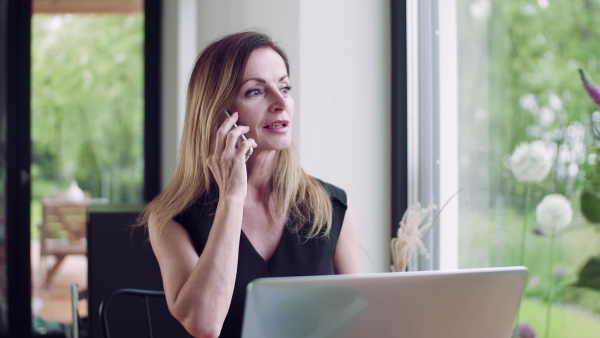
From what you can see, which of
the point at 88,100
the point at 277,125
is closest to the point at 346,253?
the point at 277,125

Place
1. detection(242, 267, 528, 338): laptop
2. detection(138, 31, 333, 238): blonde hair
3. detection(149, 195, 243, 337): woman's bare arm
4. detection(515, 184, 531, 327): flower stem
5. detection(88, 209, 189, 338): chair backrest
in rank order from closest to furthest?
1. detection(242, 267, 528, 338): laptop
2. detection(149, 195, 243, 337): woman's bare arm
3. detection(138, 31, 333, 238): blonde hair
4. detection(515, 184, 531, 327): flower stem
5. detection(88, 209, 189, 338): chair backrest

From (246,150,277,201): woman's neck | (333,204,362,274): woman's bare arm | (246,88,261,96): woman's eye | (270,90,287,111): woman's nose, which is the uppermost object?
(246,88,261,96): woman's eye

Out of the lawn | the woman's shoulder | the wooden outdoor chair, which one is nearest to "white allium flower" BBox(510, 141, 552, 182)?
the lawn

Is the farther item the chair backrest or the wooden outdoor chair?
the wooden outdoor chair

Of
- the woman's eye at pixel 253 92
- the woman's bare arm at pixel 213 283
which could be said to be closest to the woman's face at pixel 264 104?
the woman's eye at pixel 253 92

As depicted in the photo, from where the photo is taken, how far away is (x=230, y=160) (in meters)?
1.78

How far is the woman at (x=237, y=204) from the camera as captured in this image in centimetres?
167

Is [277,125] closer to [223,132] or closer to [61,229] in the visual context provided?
[223,132]

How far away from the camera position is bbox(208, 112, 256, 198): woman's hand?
174cm

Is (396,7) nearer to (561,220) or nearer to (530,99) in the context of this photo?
(530,99)

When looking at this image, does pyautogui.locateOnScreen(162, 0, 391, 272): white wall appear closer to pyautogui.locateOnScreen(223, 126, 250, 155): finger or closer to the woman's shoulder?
the woman's shoulder

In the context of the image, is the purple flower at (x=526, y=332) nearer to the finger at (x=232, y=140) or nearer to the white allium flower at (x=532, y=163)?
the white allium flower at (x=532, y=163)

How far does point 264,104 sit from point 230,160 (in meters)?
0.17

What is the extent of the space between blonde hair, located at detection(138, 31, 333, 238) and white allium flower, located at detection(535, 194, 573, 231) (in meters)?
0.52
